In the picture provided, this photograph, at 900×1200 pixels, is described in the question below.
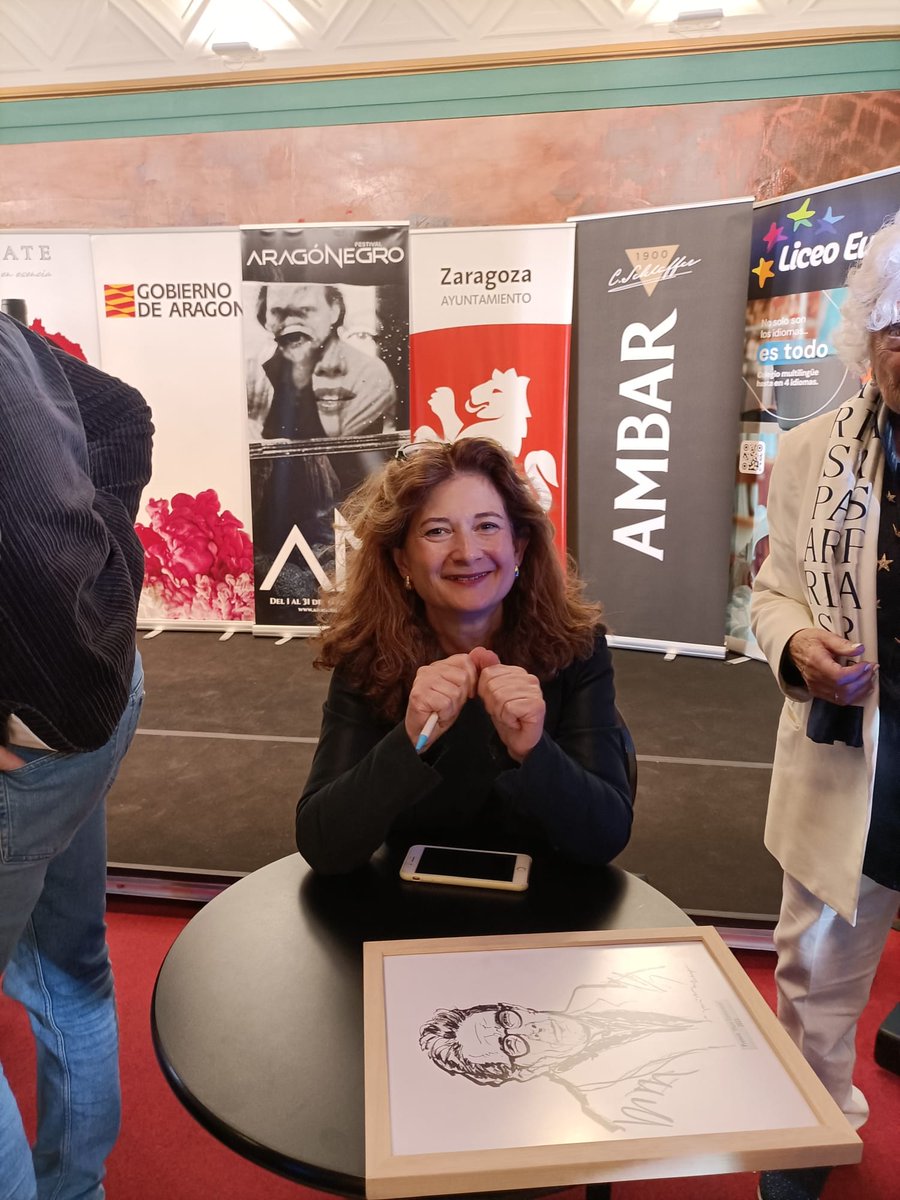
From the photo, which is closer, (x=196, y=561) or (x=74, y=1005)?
(x=74, y=1005)

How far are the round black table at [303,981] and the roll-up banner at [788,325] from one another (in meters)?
2.84

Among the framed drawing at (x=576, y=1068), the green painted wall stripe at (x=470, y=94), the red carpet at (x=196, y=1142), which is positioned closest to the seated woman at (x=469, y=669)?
the framed drawing at (x=576, y=1068)

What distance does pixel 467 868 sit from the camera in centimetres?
126

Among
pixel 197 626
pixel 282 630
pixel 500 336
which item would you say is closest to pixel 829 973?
pixel 500 336

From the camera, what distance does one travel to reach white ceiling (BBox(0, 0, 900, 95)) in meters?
4.38

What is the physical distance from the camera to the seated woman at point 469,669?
4.14 feet

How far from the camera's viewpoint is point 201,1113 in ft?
2.85

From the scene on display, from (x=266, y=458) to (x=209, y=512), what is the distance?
0.50 m

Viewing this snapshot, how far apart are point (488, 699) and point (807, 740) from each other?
2.12 feet

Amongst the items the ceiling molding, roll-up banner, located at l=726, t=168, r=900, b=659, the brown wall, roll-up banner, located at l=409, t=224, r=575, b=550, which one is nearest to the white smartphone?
roll-up banner, located at l=726, t=168, r=900, b=659

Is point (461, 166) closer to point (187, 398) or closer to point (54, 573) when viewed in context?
point (187, 398)

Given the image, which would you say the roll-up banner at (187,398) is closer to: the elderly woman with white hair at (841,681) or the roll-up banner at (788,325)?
the roll-up banner at (788,325)

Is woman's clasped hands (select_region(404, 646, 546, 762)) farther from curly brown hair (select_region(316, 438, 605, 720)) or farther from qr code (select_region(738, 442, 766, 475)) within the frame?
qr code (select_region(738, 442, 766, 475))

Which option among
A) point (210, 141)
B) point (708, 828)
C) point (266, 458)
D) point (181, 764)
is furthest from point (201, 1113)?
point (210, 141)
